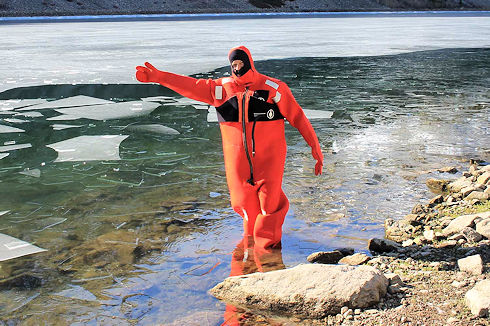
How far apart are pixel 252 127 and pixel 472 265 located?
1.39 m

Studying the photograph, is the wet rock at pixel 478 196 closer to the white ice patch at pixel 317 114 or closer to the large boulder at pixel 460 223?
the large boulder at pixel 460 223

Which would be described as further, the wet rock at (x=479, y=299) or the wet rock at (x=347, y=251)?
the wet rock at (x=347, y=251)

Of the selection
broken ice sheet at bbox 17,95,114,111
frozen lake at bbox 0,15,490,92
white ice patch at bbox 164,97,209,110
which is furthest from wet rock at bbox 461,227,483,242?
frozen lake at bbox 0,15,490,92

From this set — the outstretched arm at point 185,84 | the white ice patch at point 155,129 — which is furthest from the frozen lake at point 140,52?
the outstretched arm at point 185,84

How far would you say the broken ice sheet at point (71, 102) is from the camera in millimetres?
8062

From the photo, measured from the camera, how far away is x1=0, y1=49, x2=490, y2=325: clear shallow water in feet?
10.2

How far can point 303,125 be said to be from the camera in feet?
11.7

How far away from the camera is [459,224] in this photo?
3676 millimetres

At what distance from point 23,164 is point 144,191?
1.43 m

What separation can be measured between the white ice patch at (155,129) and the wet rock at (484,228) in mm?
3794

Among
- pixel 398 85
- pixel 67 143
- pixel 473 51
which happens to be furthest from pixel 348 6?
pixel 67 143

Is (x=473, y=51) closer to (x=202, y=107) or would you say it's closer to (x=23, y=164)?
(x=202, y=107)

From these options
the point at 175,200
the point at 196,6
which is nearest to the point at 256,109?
the point at 175,200

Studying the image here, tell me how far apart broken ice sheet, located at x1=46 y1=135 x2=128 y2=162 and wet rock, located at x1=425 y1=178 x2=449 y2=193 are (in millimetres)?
2820
